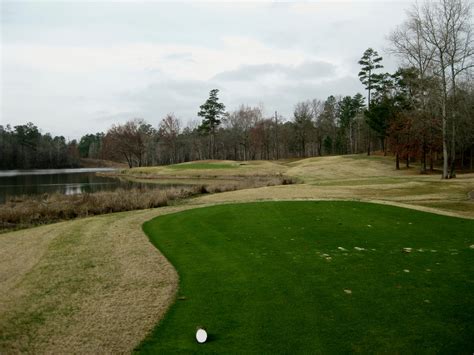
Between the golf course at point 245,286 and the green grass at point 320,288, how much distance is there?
25 mm

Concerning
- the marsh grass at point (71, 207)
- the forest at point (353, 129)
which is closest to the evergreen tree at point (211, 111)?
the forest at point (353, 129)

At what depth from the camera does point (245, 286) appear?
23.3 feet

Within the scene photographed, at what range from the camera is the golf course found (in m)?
5.18

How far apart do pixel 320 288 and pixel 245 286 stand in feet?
4.53

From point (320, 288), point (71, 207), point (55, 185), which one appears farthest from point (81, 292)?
point (55, 185)

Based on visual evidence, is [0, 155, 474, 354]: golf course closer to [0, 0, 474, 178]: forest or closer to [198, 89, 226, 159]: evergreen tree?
[0, 0, 474, 178]: forest

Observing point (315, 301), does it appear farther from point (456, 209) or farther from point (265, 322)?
point (456, 209)

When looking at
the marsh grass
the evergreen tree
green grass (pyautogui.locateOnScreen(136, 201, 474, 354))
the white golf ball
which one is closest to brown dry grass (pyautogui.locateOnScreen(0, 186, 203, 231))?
the marsh grass

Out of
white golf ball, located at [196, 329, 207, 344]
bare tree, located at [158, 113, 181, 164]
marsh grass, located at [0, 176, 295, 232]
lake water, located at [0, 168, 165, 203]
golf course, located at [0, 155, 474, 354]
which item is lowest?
lake water, located at [0, 168, 165, 203]

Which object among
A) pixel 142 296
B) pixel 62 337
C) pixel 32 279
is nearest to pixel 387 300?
pixel 142 296

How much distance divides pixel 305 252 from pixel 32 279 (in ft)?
20.8

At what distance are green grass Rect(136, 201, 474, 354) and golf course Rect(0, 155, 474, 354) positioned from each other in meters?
0.03

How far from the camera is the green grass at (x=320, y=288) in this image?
5.01 m

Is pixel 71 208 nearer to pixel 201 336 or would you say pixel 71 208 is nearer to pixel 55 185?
pixel 201 336
